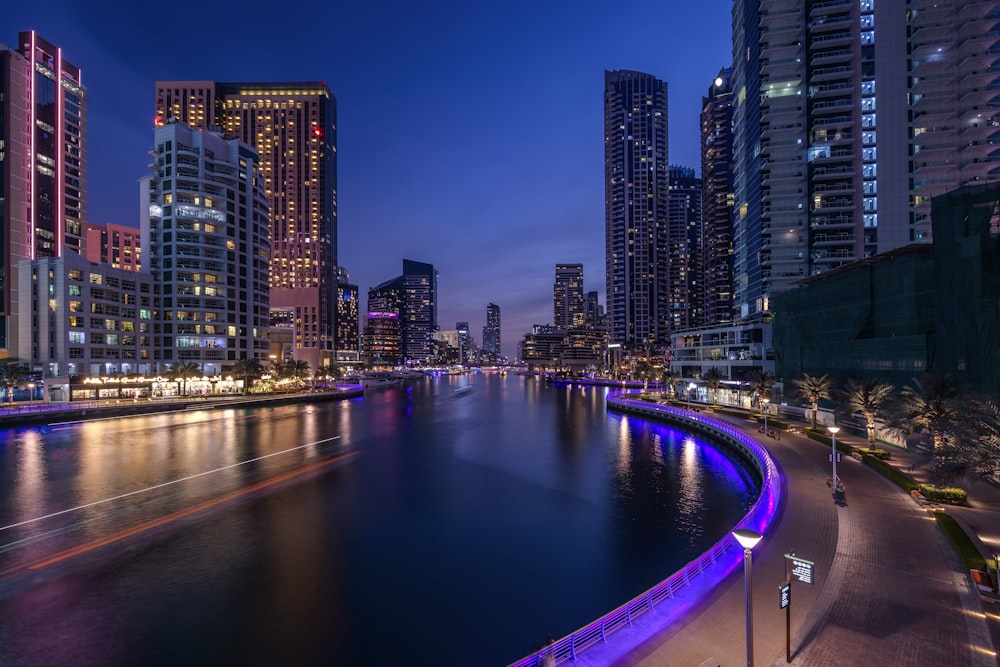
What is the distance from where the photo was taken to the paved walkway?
13078mm

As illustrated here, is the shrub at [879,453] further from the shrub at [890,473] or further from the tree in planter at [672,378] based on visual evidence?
the tree in planter at [672,378]

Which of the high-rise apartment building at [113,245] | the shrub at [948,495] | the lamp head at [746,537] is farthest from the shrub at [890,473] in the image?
the high-rise apartment building at [113,245]

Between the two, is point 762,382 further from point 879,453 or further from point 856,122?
point 856,122

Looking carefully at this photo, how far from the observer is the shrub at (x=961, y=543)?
17.5m

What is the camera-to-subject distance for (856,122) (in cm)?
9288

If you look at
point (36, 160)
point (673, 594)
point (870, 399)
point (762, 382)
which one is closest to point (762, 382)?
point (762, 382)

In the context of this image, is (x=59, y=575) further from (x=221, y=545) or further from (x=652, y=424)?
(x=652, y=424)

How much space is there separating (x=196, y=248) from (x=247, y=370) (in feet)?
107

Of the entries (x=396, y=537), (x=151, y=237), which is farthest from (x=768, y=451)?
(x=151, y=237)

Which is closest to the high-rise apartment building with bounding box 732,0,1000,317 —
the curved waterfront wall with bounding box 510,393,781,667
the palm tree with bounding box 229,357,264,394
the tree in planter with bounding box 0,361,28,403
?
the curved waterfront wall with bounding box 510,393,781,667

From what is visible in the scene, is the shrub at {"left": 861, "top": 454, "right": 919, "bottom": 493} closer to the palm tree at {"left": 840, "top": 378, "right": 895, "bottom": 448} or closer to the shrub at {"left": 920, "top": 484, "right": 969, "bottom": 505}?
the shrub at {"left": 920, "top": 484, "right": 969, "bottom": 505}

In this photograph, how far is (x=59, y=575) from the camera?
24797mm

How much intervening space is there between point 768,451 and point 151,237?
135 m

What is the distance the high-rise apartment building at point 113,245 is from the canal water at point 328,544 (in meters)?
167
